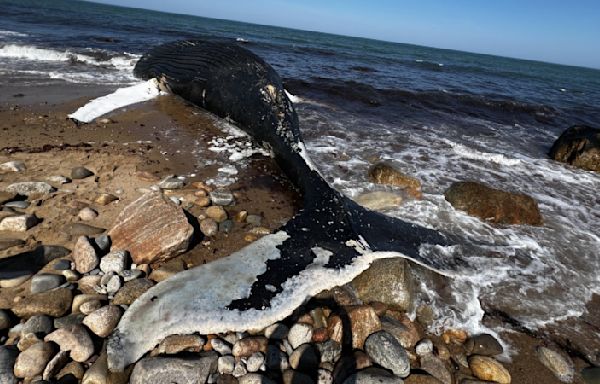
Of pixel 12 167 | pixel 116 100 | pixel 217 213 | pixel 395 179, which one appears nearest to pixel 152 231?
pixel 217 213

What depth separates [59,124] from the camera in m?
6.43

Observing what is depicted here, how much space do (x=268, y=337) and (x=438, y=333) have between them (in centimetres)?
158

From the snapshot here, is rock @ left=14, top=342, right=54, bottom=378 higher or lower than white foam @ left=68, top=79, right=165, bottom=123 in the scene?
lower

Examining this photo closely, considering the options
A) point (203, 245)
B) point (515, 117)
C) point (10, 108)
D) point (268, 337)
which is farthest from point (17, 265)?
point (515, 117)

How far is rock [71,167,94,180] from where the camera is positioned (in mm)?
4648

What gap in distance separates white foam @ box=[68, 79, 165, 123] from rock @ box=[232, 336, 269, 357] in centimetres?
577

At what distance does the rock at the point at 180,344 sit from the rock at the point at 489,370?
2207mm

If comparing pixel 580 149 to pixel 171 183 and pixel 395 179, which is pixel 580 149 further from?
pixel 171 183

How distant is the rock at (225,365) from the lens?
264 cm

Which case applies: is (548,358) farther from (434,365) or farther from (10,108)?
(10,108)

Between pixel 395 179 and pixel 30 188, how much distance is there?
4.83 metres

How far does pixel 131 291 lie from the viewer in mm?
3070

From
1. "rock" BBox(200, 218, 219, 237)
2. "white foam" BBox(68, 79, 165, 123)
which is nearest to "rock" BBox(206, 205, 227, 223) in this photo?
"rock" BBox(200, 218, 219, 237)

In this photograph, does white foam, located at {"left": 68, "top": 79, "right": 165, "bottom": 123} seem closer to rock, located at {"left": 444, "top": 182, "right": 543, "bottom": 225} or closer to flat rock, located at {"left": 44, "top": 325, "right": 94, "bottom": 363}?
flat rock, located at {"left": 44, "top": 325, "right": 94, "bottom": 363}
